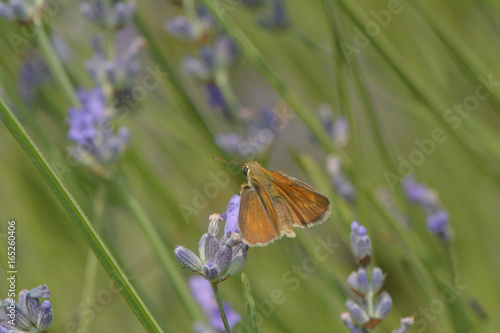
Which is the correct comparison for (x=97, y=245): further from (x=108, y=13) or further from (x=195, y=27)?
(x=195, y=27)

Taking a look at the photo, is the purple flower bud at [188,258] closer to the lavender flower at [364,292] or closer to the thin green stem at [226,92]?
the lavender flower at [364,292]

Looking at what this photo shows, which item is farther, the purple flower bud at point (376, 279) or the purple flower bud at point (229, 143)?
the purple flower bud at point (229, 143)

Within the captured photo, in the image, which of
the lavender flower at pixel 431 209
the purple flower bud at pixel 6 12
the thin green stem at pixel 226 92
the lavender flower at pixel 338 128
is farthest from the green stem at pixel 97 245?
the lavender flower at pixel 338 128

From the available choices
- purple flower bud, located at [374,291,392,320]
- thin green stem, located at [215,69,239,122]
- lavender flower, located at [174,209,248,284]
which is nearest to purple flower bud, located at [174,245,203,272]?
lavender flower, located at [174,209,248,284]

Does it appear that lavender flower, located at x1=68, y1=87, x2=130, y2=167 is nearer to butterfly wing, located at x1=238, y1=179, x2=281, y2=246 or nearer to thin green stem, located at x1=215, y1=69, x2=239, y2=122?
thin green stem, located at x1=215, y1=69, x2=239, y2=122

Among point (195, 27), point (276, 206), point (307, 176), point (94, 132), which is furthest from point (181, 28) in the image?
point (276, 206)

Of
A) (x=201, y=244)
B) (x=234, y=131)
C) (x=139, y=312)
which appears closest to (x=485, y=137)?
(x=234, y=131)

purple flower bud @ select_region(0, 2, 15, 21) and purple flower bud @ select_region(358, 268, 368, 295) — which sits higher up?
purple flower bud @ select_region(0, 2, 15, 21)
